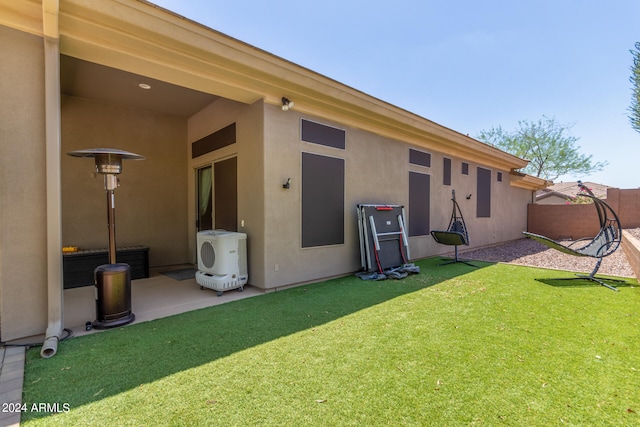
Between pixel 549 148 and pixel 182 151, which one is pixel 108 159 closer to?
pixel 182 151

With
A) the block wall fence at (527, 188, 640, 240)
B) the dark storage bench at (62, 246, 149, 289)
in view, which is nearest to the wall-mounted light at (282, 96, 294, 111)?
the dark storage bench at (62, 246, 149, 289)

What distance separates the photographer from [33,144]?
3.01m

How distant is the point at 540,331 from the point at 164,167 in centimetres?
755

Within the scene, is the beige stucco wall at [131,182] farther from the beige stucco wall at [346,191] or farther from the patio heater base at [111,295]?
the beige stucco wall at [346,191]

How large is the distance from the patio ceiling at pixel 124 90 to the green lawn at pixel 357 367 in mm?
4118

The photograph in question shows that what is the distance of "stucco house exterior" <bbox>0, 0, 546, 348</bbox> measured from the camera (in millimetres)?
2973

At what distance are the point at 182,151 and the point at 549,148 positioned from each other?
31.8 metres

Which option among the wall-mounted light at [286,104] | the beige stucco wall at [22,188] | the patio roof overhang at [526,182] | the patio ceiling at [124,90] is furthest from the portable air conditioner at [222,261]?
the patio roof overhang at [526,182]

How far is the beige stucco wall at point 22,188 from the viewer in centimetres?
289

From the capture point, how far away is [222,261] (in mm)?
4609

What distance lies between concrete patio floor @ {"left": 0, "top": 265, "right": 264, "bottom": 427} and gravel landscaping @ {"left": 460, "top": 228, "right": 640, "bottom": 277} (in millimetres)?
6816

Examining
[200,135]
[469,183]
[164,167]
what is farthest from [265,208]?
[469,183]

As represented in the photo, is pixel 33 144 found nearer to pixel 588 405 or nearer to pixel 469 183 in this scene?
pixel 588 405

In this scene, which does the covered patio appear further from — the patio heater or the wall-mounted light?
the wall-mounted light
